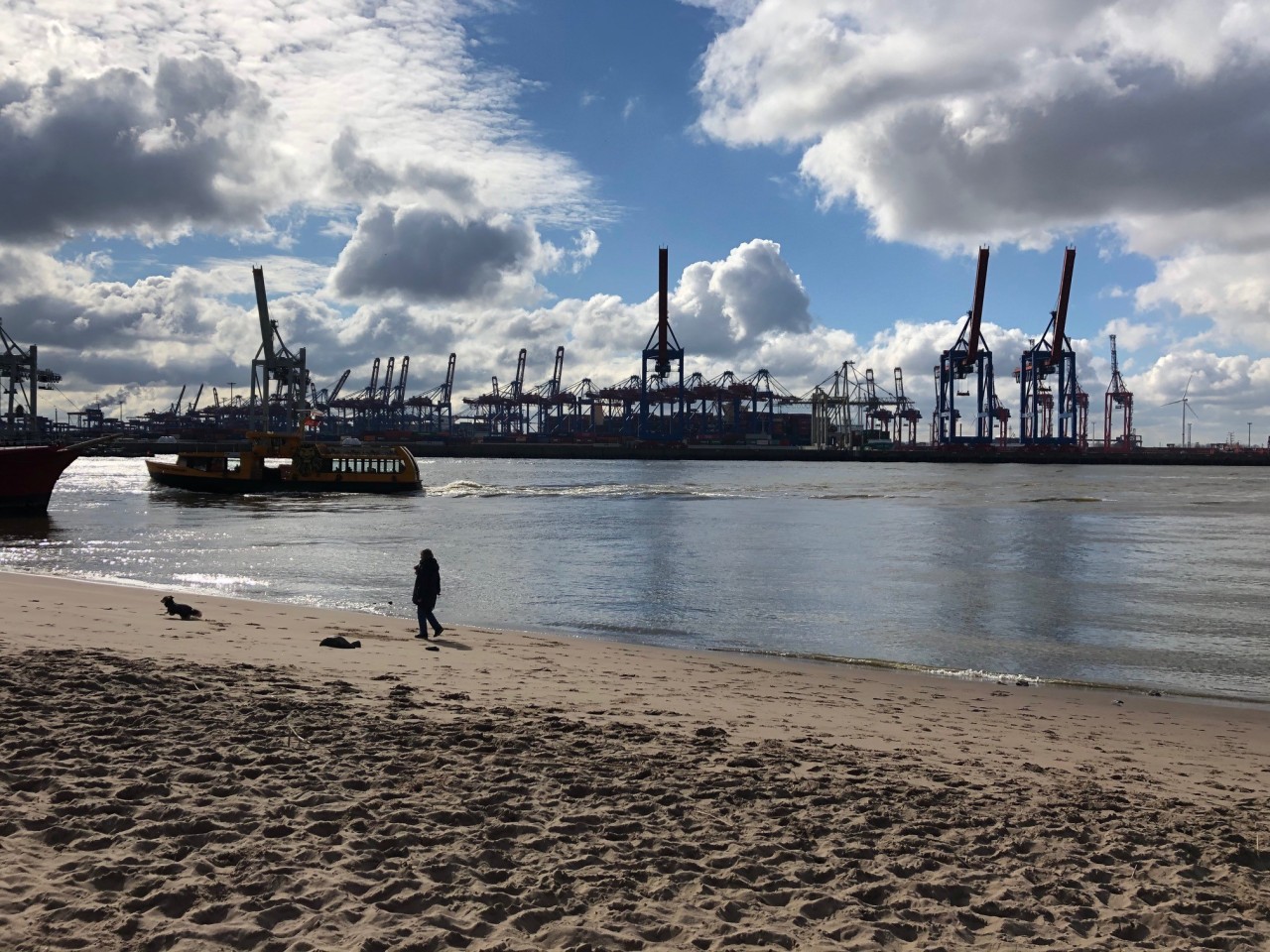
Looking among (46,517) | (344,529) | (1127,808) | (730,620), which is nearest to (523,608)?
(730,620)

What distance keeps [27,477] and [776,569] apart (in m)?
27.9

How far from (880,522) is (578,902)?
34252 millimetres

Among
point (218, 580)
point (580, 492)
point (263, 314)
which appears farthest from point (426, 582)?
point (263, 314)

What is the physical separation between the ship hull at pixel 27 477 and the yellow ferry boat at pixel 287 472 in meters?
12.7

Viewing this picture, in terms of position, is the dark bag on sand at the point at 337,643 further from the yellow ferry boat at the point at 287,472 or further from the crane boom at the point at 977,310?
the crane boom at the point at 977,310

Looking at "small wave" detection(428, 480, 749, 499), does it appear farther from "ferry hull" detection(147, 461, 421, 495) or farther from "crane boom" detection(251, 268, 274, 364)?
"crane boom" detection(251, 268, 274, 364)

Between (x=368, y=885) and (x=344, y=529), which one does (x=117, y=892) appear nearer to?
(x=368, y=885)

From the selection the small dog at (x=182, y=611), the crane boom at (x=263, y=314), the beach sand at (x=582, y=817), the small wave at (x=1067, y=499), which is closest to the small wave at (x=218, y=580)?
the small dog at (x=182, y=611)

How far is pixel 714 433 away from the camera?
500ft

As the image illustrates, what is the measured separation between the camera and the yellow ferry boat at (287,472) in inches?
1913

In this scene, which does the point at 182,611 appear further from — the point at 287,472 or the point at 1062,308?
the point at 1062,308

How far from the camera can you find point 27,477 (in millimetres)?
34438

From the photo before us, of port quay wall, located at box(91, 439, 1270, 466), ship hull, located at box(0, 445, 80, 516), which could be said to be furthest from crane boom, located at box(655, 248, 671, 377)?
ship hull, located at box(0, 445, 80, 516)

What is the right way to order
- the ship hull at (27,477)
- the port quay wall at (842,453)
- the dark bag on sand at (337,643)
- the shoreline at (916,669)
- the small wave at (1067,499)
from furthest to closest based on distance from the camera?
the port quay wall at (842,453), the small wave at (1067,499), the ship hull at (27,477), the shoreline at (916,669), the dark bag on sand at (337,643)
